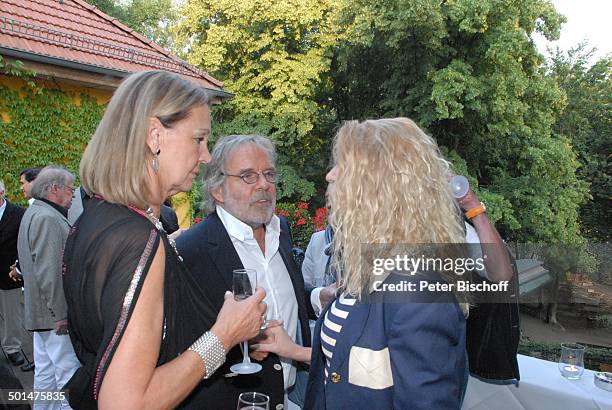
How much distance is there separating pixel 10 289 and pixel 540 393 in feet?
17.4

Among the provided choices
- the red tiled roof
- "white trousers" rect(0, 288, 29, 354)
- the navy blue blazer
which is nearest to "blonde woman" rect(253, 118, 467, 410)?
the navy blue blazer

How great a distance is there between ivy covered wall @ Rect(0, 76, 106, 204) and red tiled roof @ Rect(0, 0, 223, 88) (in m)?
0.59

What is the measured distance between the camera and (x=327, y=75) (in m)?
19.5

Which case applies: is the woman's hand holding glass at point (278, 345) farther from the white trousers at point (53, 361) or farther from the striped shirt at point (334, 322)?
the white trousers at point (53, 361)

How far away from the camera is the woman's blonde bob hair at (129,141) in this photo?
1309mm

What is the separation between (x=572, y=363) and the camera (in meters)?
2.75

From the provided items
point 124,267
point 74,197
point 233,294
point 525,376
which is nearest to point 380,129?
point 233,294

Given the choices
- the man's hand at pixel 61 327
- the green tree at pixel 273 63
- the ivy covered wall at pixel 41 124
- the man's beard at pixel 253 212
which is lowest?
the man's hand at pixel 61 327

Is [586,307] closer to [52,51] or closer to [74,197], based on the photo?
[74,197]

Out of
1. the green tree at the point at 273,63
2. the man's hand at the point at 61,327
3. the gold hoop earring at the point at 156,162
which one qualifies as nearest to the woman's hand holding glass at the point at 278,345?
the gold hoop earring at the point at 156,162

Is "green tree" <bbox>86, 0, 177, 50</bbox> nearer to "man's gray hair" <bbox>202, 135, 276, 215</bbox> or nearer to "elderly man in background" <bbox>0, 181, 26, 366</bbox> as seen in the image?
"elderly man in background" <bbox>0, 181, 26, 366</bbox>

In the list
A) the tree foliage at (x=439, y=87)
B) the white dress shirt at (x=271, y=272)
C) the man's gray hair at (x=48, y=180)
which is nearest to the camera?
the white dress shirt at (x=271, y=272)

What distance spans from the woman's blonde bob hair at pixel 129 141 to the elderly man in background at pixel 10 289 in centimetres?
433

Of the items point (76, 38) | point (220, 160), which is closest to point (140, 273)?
point (220, 160)
